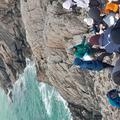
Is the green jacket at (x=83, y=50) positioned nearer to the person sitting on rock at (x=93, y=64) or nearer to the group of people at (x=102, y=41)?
the group of people at (x=102, y=41)

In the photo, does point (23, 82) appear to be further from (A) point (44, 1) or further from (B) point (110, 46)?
(B) point (110, 46)

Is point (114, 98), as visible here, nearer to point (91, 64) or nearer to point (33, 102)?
point (91, 64)

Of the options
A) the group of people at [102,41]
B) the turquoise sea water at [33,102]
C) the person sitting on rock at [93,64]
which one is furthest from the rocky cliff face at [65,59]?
the group of people at [102,41]

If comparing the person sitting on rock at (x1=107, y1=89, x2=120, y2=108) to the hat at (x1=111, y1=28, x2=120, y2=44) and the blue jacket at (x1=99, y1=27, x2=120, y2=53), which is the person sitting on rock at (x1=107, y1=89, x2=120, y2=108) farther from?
the hat at (x1=111, y1=28, x2=120, y2=44)

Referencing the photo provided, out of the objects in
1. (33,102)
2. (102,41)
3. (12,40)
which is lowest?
(33,102)

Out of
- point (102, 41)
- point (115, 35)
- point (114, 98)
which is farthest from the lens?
point (114, 98)

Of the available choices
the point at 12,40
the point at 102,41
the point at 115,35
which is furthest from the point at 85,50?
the point at 12,40

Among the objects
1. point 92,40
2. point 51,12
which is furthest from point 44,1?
point 92,40
